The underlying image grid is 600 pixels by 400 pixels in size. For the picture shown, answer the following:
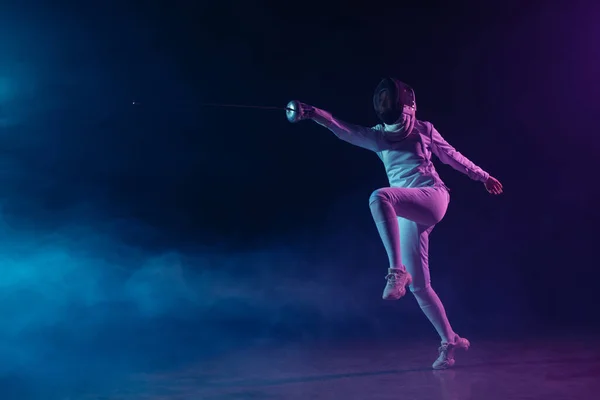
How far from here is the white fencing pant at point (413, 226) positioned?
288cm

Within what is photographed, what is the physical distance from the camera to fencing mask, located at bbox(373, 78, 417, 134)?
3080mm

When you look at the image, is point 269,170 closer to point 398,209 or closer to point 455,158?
point 455,158

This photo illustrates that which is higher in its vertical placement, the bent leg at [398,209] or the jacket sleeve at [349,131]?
the jacket sleeve at [349,131]

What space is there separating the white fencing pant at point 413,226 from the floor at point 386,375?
1.22 feet

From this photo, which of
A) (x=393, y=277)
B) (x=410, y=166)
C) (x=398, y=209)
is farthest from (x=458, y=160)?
(x=393, y=277)

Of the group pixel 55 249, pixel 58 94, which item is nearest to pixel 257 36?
pixel 58 94

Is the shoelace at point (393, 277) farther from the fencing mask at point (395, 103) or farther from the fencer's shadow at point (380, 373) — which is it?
the fencing mask at point (395, 103)

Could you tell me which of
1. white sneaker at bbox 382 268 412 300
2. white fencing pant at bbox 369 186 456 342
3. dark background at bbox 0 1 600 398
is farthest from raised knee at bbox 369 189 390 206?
dark background at bbox 0 1 600 398

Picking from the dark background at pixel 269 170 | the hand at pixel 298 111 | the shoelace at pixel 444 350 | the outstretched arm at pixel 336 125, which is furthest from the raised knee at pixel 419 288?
the dark background at pixel 269 170

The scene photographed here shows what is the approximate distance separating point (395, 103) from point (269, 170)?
7.02 feet

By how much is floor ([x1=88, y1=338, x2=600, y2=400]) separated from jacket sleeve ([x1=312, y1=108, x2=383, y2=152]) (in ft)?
3.97

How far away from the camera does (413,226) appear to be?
126 inches

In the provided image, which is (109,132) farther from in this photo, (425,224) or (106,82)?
(425,224)

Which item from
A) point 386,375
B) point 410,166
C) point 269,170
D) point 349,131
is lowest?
point 386,375
